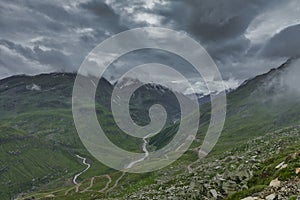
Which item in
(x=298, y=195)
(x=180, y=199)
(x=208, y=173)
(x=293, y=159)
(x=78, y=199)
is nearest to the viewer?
(x=298, y=195)

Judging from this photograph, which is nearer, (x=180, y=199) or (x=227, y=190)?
(x=227, y=190)

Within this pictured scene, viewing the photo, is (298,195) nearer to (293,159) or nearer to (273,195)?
(273,195)

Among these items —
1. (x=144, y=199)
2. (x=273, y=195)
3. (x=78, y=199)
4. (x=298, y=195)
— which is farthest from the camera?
(x=78, y=199)

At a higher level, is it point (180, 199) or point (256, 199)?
point (256, 199)

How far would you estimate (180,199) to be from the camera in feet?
159

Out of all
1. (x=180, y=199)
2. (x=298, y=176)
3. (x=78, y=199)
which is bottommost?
(x=78, y=199)

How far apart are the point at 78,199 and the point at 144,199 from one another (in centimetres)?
11762

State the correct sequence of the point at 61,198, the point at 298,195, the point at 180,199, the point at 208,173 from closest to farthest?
the point at 298,195 → the point at 180,199 → the point at 208,173 → the point at 61,198

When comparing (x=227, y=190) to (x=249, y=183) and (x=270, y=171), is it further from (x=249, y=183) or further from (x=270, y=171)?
(x=270, y=171)

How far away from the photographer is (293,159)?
130 feet

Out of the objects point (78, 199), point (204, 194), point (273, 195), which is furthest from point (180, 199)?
point (78, 199)

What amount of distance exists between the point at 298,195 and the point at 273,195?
75.1 inches

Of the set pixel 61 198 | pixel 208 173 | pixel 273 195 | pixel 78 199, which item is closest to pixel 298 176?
pixel 273 195

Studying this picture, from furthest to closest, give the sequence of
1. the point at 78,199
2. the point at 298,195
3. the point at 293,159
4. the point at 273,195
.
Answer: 1. the point at 78,199
2. the point at 293,159
3. the point at 273,195
4. the point at 298,195
